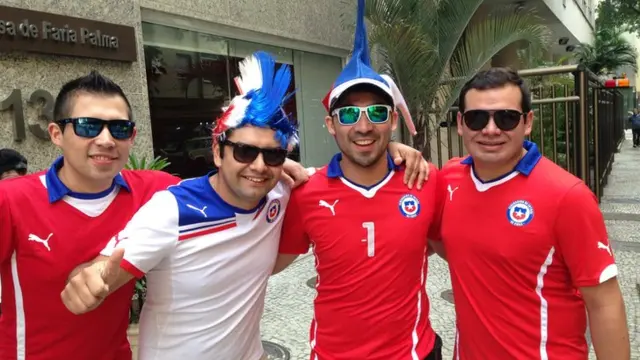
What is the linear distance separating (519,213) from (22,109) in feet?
15.3

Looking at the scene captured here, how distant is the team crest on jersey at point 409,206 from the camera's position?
7.75 feet

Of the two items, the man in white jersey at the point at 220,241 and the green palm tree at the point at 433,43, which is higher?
the green palm tree at the point at 433,43

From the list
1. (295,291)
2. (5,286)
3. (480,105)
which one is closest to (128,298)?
(5,286)

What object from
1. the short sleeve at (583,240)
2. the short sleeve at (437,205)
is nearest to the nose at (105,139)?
the short sleeve at (437,205)

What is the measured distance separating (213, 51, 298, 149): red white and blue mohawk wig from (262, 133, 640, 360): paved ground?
233 centimetres

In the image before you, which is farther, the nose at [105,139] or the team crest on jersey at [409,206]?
the team crest on jersey at [409,206]

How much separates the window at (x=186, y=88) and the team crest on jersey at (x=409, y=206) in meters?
5.14

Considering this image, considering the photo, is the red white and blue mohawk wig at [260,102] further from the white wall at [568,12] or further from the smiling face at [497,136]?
the white wall at [568,12]

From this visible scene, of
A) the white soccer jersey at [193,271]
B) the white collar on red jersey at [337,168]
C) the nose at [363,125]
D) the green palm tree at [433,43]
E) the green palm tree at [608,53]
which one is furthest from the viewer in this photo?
the green palm tree at [608,53]

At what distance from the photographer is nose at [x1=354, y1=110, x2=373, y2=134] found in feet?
7.77

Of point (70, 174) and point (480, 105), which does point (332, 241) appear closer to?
point (480, 105)

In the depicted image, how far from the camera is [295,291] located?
5.54 metres

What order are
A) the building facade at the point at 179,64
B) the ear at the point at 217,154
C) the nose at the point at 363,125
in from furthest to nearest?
the building facade at the point at 179,64, the nose at the point at 363,125, the ear at the point at 217,154

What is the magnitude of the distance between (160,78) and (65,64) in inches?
69.0
